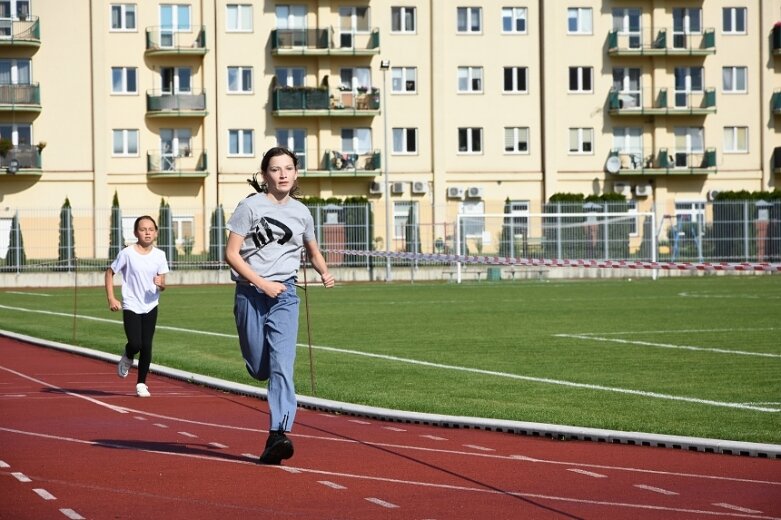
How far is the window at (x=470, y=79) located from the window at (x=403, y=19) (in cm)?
308

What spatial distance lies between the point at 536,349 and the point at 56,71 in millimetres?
49372

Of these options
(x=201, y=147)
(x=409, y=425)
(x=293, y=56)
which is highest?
(x=293, y=56)

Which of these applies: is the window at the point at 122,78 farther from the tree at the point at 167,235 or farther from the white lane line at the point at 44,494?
the white lane line at the point at 44,494

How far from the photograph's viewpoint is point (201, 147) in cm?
6925

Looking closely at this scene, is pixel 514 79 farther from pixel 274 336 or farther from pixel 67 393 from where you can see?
pixel 274 336

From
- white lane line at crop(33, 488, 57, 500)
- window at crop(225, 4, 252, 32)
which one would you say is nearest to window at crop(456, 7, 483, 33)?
window at crop(225, 4, 252, 32)

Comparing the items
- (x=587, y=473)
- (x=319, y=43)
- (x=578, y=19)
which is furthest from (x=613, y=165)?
(x=587, y=473)

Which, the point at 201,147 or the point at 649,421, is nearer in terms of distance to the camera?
the point at 649,421

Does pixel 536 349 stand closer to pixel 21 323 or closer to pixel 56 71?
pixel 21 323

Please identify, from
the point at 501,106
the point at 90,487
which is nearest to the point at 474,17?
the point at 501,106

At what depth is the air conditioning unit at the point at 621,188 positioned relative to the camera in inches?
2813

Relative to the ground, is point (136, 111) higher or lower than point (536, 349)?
higher

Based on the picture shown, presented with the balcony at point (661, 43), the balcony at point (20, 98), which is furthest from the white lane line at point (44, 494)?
the balcony at point (661, 43)

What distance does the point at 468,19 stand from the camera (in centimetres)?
7000
